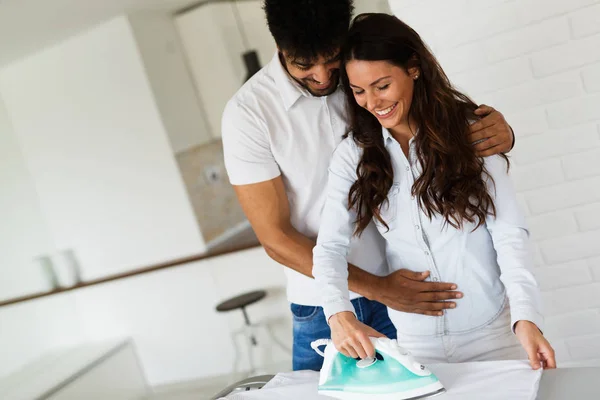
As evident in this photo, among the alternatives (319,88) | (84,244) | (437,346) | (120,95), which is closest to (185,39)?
(120,95)

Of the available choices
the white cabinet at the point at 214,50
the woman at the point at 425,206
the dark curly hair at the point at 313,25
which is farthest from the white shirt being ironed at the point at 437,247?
the white cabinet at the point at 214,50

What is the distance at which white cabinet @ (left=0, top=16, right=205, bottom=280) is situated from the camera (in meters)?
4.15

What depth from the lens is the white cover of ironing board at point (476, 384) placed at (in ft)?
3.85

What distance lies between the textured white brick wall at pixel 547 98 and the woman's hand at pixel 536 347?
995 millimetres

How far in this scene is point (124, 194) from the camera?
424 centimetres

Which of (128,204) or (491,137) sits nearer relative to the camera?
(491,137)

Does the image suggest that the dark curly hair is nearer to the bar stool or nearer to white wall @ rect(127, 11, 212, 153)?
the bar stool

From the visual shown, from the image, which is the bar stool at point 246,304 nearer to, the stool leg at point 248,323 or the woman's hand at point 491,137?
the stool leg at point 248,323

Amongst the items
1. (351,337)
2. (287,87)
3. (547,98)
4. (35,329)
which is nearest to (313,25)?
(287,87)

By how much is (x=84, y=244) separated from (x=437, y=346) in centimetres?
335

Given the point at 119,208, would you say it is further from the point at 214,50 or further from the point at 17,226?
the point at 214,50

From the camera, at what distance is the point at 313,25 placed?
1432 millimetres

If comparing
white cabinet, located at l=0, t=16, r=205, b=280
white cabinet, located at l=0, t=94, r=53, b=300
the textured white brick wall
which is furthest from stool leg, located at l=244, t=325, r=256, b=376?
the textured white brick wall

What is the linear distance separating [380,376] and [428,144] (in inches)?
19.6
